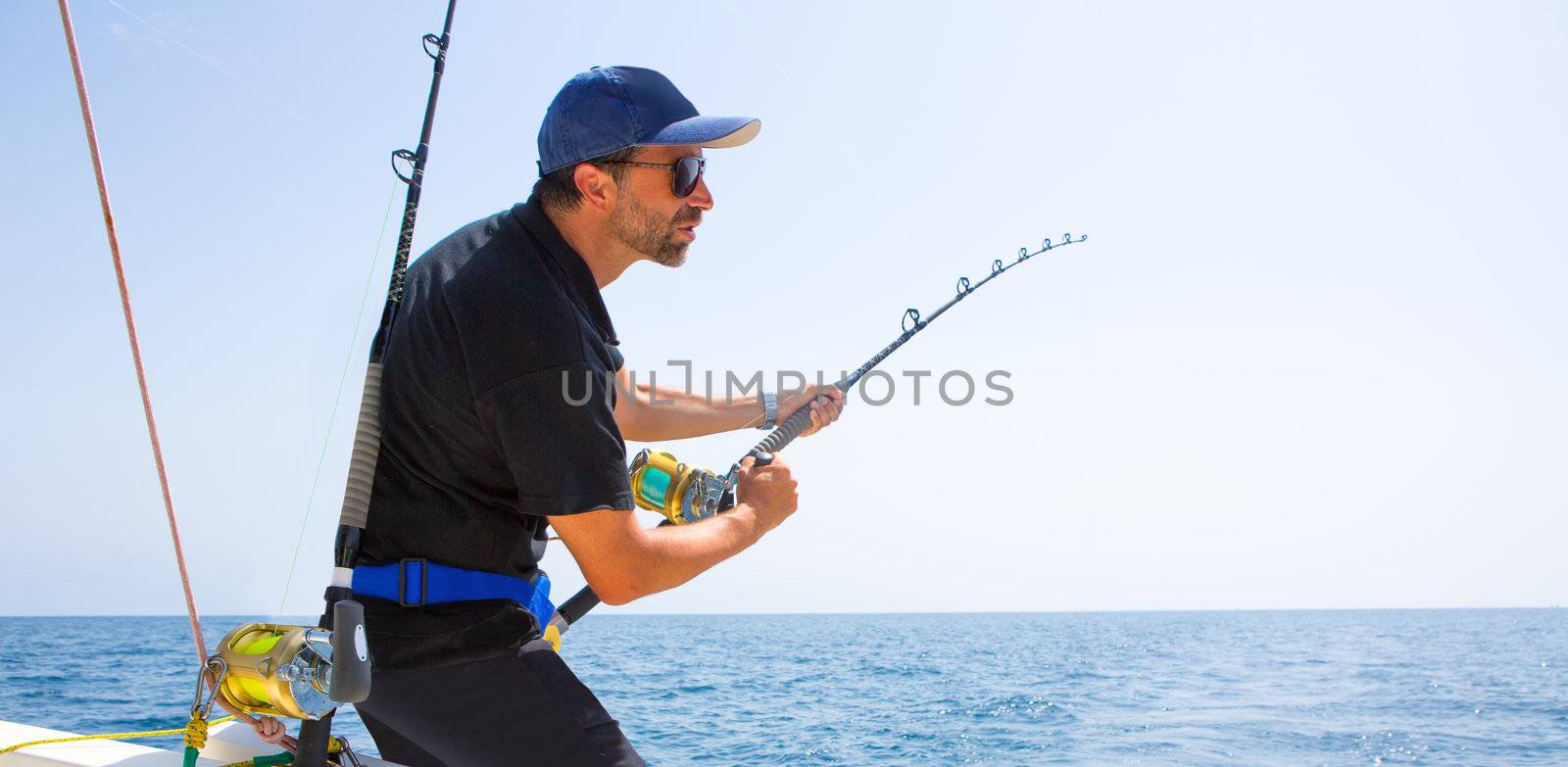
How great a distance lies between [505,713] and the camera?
53.8 inches

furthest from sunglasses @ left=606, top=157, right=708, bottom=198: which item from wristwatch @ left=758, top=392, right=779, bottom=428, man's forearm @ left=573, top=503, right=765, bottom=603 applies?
wristwatch @ left=758, top=392, right=779, bottom=428

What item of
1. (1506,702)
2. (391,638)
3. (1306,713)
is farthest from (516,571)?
(1506,702)

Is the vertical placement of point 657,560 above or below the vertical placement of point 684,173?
below

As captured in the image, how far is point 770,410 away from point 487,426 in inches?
52.1

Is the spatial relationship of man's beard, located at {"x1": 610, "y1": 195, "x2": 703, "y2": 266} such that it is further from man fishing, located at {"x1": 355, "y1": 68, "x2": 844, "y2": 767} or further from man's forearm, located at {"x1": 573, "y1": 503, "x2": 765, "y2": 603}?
man's forearm, located at {"x1": 573, "y1": 503, "x2": 765, "y2": 603}

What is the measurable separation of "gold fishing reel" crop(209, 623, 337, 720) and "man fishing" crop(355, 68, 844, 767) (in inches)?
4.7

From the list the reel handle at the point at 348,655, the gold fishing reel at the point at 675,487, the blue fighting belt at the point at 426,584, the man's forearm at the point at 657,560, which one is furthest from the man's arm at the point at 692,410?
the reel handle at the point at 348,655

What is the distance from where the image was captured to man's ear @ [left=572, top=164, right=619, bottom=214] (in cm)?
153

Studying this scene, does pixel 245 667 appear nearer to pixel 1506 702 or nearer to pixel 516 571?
pixel 516 571

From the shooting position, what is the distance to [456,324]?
4.40 ft

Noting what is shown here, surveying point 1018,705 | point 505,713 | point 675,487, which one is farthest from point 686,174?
point 1018,705

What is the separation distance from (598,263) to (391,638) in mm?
593

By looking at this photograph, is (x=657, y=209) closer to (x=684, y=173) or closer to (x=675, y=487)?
(x=684, y=173)

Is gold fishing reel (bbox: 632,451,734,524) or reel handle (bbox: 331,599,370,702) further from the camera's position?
gold fishing reel (bbox: 632,451,734,524)
